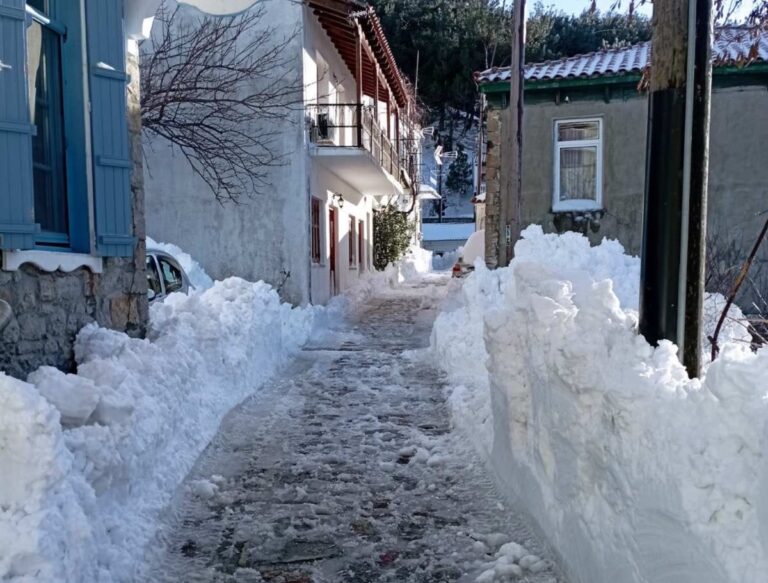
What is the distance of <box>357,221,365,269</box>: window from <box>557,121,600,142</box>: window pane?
28.8 ft

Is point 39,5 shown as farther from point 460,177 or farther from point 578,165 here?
point 460,177

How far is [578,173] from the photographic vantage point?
1323 centimetres

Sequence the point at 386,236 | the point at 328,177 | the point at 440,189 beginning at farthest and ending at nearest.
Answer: the point at 440,189, the point at 386,236, the point at 328,177

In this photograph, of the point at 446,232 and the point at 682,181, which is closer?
the point at 682,181

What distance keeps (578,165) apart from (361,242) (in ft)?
31.2

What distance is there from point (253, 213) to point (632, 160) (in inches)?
294

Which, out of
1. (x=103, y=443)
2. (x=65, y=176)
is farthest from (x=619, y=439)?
(x=65, y=176)

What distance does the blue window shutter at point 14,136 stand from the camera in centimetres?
402

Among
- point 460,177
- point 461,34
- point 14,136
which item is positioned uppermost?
point 461,34

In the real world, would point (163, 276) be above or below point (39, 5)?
below

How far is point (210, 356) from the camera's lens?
689 centimetres

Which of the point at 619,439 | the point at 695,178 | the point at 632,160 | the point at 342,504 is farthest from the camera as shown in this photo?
the point at 632,160

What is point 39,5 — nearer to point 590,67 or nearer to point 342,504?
point 342,504

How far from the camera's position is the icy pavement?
3701 millimetres
